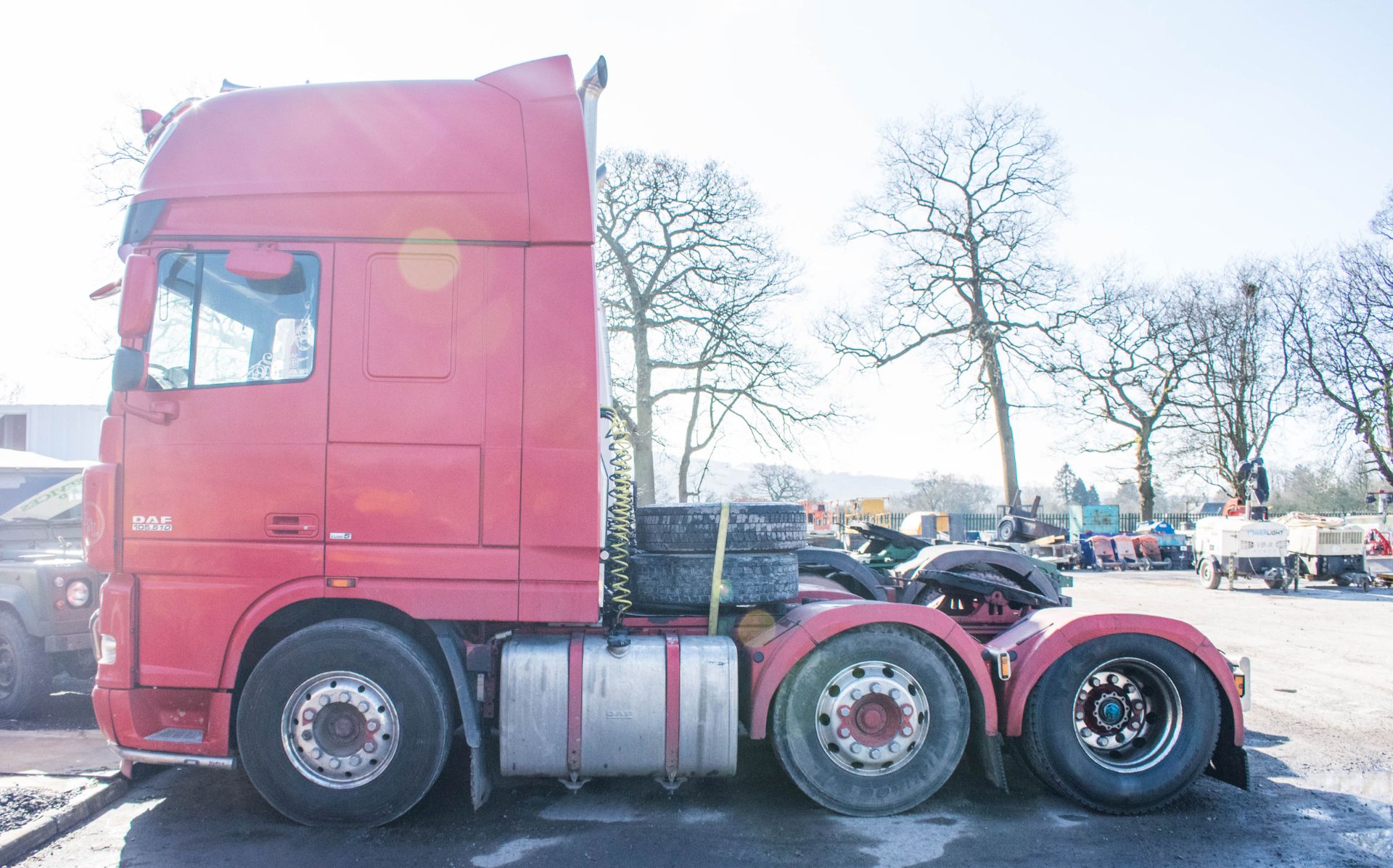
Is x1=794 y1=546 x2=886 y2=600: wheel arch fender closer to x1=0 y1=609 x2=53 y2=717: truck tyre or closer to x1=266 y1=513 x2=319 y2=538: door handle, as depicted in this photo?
x1=266 y1=513 x2=319 y2=538: door handle

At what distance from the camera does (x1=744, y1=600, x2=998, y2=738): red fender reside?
4.70 metres

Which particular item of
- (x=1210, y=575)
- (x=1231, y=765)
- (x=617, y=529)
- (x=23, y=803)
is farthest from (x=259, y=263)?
(x=1210, y=575)

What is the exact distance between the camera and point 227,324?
179 inches

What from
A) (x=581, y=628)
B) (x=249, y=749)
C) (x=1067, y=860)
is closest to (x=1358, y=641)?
(x=1067, y=860)

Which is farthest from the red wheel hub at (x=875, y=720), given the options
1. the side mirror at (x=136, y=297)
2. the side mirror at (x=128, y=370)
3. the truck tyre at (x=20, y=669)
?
the truck tyre at (x=20, y=669)

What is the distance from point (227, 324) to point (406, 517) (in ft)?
4.60

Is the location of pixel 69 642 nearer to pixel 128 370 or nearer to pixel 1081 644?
pixel 128 370

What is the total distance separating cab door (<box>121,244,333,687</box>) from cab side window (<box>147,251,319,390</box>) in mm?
15

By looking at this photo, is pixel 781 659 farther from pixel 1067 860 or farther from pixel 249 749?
pixel 249 749

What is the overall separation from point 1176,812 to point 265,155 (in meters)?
6.19

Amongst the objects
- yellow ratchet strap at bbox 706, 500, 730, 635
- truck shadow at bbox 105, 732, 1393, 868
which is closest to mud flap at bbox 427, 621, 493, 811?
truck shadow at bbox 105, 732, 1393, 868

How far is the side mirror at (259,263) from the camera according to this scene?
4422 millimetres

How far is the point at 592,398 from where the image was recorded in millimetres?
4527

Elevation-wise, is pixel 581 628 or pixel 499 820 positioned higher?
pixel 581 628
